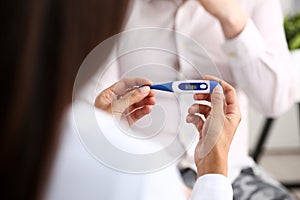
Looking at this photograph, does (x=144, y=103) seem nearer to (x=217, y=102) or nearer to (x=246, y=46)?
(x=217, y=102)

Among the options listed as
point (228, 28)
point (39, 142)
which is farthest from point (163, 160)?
point (228, 28)

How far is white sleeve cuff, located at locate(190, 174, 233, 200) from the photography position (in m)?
0.39

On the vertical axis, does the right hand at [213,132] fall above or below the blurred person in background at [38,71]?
below

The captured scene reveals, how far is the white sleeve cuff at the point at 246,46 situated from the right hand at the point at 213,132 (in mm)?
175

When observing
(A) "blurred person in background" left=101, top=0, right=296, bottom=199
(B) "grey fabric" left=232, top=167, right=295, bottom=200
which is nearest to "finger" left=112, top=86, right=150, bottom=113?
(A) "blurred person in background" left=101, top=0, right=296, bottom=199

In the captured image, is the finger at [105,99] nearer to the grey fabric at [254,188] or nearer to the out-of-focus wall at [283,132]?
the grey fabric at [254,188]

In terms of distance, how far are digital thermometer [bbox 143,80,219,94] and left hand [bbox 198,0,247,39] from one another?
7.0 inches

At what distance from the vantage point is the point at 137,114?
1.33 feet

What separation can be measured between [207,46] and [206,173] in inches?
12.0

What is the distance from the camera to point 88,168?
0.37m

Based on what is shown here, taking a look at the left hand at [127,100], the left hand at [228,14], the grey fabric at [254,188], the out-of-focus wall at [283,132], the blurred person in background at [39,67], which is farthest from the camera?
the out-of-focus wall at [283,132]

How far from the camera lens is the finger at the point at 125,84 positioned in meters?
0.40

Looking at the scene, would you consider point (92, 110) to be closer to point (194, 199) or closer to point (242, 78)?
point (194, 199)

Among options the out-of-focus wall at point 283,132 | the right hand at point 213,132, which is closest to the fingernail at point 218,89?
the right hand at point 213,132
